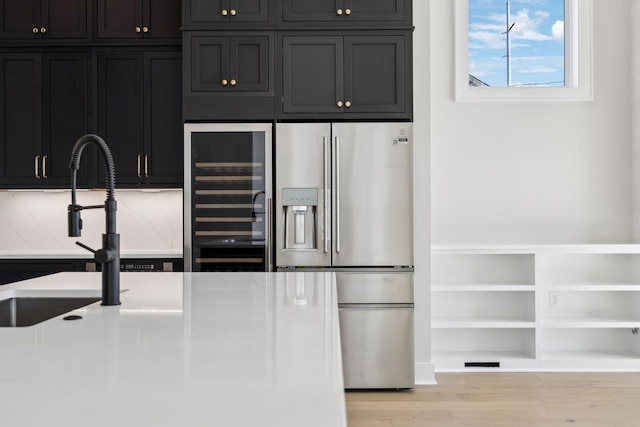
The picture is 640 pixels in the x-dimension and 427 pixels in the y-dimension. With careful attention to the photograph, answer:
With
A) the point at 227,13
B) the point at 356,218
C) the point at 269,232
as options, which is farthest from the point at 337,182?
the point at 227,13

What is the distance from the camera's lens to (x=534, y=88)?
4480 mm

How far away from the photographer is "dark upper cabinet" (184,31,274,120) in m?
3.75

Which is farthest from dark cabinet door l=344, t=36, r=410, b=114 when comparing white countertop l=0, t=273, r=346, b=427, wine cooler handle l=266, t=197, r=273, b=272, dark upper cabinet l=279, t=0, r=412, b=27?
white countertop l=0, t=273, r=346, b=427

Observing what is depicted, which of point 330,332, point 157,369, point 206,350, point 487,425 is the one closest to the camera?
point 157,369

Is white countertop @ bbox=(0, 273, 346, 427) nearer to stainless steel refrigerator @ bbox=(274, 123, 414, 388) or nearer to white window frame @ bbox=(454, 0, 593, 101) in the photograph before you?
stainless steel refrigerator @ bbox=(274, 123, 414, 388)

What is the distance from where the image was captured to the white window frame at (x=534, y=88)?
14.6 ft

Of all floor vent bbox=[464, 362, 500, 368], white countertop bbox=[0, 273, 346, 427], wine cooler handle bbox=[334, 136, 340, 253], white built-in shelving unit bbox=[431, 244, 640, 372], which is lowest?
floor vent bbox=[464, 362, 500, 368]

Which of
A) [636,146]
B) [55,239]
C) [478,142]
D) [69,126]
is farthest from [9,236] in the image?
[636,146]

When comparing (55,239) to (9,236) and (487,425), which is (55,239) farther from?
(487,425)

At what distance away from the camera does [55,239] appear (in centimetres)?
444

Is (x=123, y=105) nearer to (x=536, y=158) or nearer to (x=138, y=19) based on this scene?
(x=138, y=19)

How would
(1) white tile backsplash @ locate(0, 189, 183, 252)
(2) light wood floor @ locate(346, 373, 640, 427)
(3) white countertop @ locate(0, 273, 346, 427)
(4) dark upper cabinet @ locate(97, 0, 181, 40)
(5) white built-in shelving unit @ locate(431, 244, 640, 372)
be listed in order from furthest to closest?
(1) white tile backsplash @ locate(0, 189, 183, 252) → (5) white built-in shelving unit @ locate(431, 244, 640, 372) → (4) dark upper cabinet @ locate(97, 0, 181, 40) → (2) light wood floor @ locate(346, 373, 640, 427) → (3) white countertop @ locate(0, 273, 346, 427)

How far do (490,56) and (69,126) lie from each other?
312cm

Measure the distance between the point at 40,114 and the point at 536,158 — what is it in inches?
138
